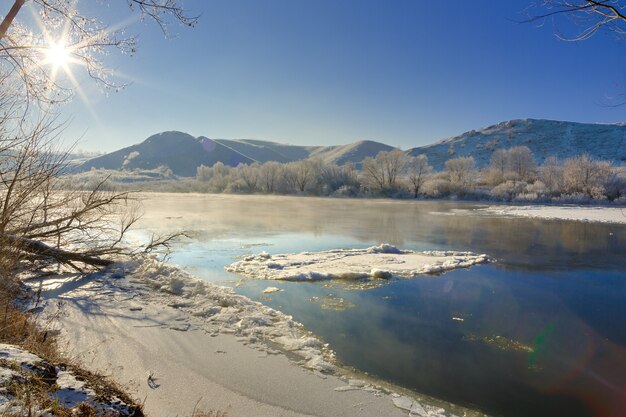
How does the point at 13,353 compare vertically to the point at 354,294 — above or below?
above

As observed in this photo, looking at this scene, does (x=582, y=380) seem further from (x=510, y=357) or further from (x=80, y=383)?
(x=80, y=383)

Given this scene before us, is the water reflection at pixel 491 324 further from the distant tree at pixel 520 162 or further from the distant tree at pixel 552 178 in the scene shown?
the distant tree at pixel 520 162

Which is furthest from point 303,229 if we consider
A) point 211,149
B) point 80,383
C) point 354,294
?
point 211,149

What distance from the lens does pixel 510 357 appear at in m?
6.63

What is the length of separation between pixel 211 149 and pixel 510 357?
19172 centimetres

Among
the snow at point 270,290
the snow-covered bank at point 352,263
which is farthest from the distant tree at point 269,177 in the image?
the snow at point 270,290

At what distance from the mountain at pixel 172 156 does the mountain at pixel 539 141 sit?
294ft

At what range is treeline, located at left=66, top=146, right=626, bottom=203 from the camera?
51531 mm

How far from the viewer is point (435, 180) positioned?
63281 mm

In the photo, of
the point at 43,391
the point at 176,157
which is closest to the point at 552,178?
the point at 43,391

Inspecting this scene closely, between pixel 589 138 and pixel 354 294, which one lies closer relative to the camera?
pixel 354 294

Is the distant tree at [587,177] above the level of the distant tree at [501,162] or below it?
below

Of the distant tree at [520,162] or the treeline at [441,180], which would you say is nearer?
the treeline at [441,180]

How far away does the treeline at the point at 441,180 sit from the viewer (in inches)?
2036
